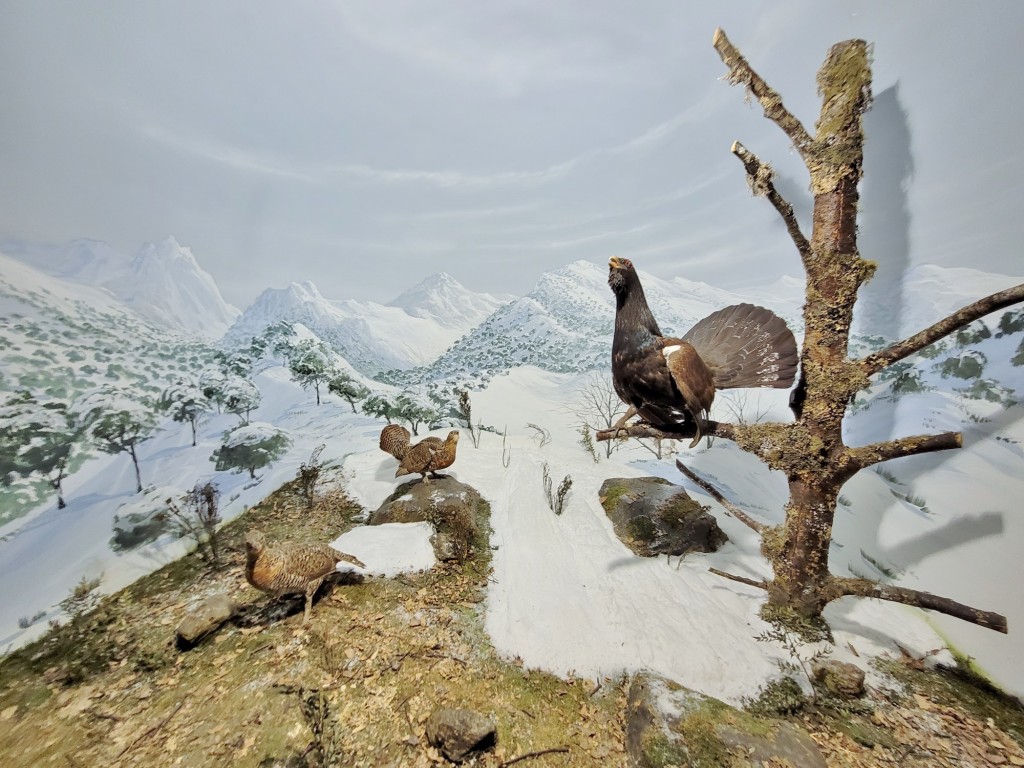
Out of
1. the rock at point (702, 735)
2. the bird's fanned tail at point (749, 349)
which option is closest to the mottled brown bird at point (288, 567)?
the rock at point (702, 735)

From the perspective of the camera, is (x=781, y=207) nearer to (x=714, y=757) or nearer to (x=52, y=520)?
(x=714, y=757)

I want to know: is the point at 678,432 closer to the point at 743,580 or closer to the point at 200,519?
the point at 743,580

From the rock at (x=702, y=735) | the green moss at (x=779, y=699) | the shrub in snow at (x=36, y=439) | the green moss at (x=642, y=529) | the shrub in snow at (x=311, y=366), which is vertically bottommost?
the green moss at (x=779, y=699)

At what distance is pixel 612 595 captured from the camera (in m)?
3.39

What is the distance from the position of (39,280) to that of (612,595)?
654 cm

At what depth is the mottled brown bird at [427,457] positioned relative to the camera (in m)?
4.48

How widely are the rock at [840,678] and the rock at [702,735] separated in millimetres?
665

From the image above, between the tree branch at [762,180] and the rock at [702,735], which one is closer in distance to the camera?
the rock at [702,735]

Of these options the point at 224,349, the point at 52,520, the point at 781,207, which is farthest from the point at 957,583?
the point at 224,349

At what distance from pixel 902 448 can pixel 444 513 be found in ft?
13.5

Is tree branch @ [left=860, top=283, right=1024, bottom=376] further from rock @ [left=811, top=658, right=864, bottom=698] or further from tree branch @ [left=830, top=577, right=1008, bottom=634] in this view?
rock @ [left=811, top=658, right=864, bottom=698]

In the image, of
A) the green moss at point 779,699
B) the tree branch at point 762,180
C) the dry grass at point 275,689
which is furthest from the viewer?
the green moss at point 779,699

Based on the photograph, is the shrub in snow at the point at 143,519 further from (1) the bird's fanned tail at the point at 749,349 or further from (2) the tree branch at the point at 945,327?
(2) the tree branch at the point at 945,327

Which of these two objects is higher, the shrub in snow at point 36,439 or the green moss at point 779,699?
the shrub in snow at point 36,439
